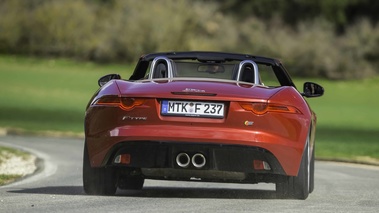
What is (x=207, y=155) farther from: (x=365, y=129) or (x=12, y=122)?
(x=365, y=129)

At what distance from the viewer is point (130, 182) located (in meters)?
12.9

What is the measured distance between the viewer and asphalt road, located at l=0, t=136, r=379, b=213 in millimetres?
10867

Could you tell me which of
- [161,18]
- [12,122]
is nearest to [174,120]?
[12,122]

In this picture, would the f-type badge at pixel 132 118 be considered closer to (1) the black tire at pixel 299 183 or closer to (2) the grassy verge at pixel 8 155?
(1) the black tire at pixel 299 183

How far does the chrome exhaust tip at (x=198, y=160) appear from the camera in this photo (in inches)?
449

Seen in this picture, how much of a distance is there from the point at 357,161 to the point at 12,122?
22.8 meters

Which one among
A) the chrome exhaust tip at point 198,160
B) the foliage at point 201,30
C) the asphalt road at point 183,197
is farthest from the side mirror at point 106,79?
the foliage at point 201,30

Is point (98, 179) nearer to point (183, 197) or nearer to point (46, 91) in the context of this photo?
point (183, 197)

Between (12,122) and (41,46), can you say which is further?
(41,46)

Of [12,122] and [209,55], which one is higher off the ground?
[209,55]

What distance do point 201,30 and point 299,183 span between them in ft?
291

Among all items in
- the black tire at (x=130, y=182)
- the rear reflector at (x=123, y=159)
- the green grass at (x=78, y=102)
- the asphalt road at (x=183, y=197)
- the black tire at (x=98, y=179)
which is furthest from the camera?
the green grass at (x=78, y=102)

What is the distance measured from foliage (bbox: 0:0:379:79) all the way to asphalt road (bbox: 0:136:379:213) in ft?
230

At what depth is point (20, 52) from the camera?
9062 centimetres
